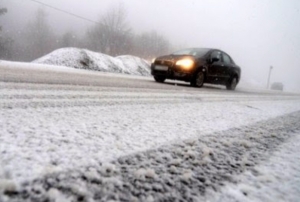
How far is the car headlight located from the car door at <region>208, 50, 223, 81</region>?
94 cm

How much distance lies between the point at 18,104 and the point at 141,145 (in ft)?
4.07

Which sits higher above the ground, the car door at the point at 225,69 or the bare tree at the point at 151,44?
the bare tree at the point at 151,44

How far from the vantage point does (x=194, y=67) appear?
7234mm

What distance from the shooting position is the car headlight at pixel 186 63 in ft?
23.7

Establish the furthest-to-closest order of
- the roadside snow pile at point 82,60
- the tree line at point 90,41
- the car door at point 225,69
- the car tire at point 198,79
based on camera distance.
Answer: the tree line at point 90,41 < the roadside snow pile at point 82,60 < the car door at point 225,69 < the car tire at point 198,79

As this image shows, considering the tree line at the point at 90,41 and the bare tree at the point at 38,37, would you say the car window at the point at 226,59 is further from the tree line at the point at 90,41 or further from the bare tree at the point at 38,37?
the bare tree at the point at 38,37

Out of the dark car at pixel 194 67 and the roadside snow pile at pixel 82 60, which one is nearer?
the dark car at pixel 194 67

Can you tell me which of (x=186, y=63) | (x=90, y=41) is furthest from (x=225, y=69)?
(x=90, y=41)

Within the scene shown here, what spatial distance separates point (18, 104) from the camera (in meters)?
1.93

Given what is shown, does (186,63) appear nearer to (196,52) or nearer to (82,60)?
(196,52)

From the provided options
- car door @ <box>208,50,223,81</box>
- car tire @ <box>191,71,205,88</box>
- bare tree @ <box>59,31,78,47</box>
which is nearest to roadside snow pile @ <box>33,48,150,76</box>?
car door @ <box>208,50,223,81</box>

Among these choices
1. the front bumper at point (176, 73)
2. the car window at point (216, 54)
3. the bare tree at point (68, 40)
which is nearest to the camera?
the front bumper at point (176, 73)

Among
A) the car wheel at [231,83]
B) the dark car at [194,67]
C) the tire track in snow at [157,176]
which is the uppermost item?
the dark car at [194,67]

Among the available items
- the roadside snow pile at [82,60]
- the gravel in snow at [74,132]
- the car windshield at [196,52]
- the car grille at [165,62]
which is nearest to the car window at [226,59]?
the car windshield at [196,52]
